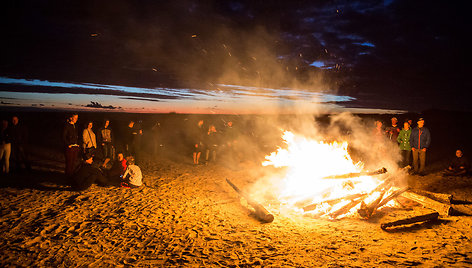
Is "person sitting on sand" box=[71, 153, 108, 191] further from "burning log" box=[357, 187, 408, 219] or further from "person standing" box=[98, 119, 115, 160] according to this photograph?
"burning log" box=[357, 187, 408, 219]

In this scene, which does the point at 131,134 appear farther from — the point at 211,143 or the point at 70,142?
the point at 211,143

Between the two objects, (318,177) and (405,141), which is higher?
(405,141)

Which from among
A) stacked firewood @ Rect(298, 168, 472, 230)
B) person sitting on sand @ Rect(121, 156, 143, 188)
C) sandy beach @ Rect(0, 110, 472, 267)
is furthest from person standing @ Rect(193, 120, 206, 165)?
stacked firewood @ Rect(298, 168, 472, 230)

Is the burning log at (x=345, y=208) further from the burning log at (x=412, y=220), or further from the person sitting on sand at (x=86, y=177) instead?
the person sitting on sand at (x=86, y=177)

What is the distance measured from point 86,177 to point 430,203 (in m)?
9.40

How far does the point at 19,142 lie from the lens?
9211 mm

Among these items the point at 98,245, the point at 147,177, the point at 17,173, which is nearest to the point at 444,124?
the point at 147,177

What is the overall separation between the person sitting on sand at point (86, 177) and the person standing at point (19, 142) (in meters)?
3.11

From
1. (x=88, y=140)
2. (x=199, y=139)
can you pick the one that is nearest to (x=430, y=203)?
(x=199, y=139)

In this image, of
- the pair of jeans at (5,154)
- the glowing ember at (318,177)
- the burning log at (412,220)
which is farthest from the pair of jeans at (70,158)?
the burning log at (412,220)

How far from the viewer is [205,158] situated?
1292cm

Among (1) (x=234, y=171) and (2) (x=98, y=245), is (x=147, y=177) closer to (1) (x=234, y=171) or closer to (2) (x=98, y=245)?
(1) (x=234, y=171)

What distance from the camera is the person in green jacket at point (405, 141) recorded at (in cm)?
1006

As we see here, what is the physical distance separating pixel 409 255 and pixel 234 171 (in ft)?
24.4
